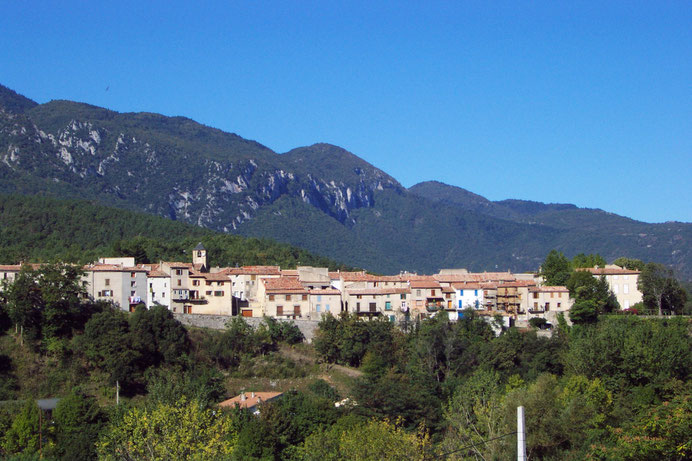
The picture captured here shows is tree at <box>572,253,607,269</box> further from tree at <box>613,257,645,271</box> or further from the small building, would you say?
the small building

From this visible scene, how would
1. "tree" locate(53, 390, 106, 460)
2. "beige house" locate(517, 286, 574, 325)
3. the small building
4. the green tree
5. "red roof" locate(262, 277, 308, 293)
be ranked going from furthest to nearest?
"beige house" locate(517, 286, 574, 325)
"red roof" locate(262, 277, 308, 293)
the small building
"tree" locate(53, 390, 106, 460)
the green tree

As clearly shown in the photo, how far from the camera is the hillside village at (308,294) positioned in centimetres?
6288

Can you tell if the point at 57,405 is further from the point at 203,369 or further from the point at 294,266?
the point at 294,266

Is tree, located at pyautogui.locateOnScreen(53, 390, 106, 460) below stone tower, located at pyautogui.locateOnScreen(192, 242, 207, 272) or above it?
below

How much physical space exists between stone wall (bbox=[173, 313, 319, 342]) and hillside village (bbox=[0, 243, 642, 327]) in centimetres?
122

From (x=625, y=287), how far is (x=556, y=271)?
580cm

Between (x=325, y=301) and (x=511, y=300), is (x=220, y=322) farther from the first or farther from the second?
(x=511, y=300)

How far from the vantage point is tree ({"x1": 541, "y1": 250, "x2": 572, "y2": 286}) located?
235 feet

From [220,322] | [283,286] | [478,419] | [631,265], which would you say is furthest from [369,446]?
[631,265]

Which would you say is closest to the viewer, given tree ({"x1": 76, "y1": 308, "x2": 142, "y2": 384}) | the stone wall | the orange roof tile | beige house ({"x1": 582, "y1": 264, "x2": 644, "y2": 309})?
tree ({"x1": 76, "y1": 308, "x2": 142, "y2": 384})

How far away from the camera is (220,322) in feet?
205

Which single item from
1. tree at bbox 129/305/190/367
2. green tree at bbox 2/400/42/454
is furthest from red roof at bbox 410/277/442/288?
green tree at bbox 2/400/42/454

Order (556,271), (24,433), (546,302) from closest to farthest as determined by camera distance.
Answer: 1. (24,433)
2. (546,302)
3. (556,271)

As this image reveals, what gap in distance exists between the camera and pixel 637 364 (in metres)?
53.9
